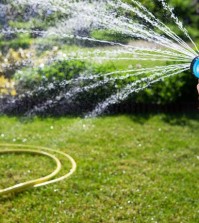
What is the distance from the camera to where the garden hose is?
3932 millimetres

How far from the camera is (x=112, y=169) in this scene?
4531 mm

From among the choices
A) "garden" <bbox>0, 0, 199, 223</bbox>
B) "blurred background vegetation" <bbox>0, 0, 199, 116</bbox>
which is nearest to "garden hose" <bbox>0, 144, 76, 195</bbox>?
"garden" <bbox>0, 0, 199, 223</bbox>

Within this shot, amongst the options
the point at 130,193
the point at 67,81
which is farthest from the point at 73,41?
the point at 130,193

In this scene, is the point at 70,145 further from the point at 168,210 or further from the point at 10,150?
the point at 168,210

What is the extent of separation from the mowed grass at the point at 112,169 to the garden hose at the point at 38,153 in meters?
0.06

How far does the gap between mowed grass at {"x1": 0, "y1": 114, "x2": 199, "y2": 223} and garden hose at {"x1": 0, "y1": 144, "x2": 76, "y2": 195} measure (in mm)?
63

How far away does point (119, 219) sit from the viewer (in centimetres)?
362

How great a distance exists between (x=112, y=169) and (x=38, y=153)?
95 cm

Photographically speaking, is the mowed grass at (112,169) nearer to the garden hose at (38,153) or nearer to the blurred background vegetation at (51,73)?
the garden hose at (38,153)

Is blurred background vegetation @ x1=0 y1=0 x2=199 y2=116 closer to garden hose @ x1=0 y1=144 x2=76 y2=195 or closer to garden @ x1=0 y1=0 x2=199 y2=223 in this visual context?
garden @ x1=0 y1=0 x2=199 y2=223

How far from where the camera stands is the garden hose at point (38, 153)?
393 centimetres

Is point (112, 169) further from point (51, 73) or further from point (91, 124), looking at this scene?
point (51, 73)

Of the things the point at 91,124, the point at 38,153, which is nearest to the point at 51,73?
the point at 91,124

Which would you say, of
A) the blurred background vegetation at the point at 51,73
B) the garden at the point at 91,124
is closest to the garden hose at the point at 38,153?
the garden at the point at 91,124
